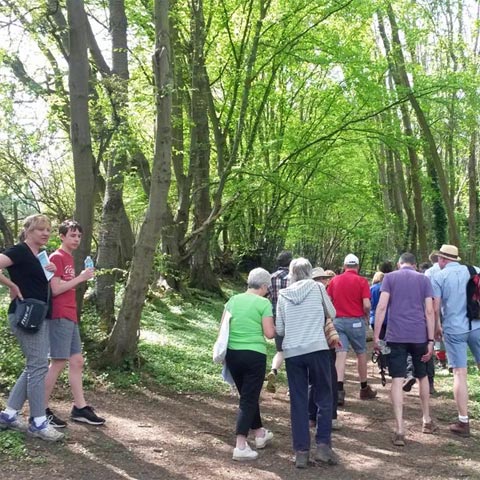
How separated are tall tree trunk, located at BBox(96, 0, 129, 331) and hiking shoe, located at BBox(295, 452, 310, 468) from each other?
4135mm

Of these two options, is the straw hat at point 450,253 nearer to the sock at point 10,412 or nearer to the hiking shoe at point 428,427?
the hiking shoe at point 428,427

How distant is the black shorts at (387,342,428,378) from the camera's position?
6.34 m

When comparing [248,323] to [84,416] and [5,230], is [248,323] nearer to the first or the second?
[84,416]

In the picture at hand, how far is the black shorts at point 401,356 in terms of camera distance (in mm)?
6336

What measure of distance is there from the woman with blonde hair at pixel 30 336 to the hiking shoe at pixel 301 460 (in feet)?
7.30

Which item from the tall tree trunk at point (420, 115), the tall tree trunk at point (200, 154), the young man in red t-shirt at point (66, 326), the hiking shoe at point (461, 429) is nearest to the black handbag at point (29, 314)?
the young man in red t-shirt at point (66, 326)

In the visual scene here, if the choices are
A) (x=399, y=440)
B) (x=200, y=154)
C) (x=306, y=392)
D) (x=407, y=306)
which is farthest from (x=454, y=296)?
(x=200, y=154)

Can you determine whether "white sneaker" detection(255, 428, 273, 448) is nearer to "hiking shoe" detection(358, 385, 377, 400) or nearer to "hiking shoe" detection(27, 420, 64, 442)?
"hiking shoe" detection(27, 420, 64, 442)

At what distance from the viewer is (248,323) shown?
218 inches

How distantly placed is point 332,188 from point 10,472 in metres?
19.6

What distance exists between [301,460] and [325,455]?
29 centimetres

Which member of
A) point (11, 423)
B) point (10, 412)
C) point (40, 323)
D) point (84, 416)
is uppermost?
point (40, 323)

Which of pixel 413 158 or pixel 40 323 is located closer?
pixel 40 323

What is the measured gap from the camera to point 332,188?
2295 centimetres
